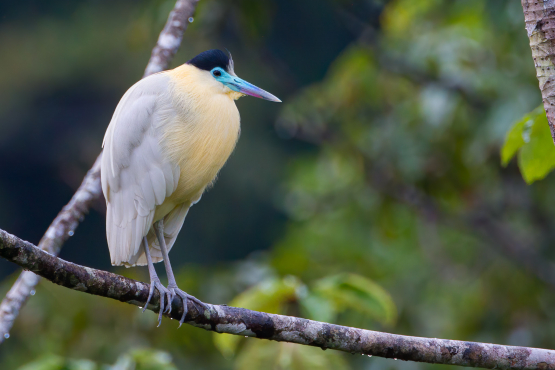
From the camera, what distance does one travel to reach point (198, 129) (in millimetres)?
2703

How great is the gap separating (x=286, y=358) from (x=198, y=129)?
3.54 ft

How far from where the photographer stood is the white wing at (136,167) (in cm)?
267

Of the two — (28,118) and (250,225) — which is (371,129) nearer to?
(250,225)

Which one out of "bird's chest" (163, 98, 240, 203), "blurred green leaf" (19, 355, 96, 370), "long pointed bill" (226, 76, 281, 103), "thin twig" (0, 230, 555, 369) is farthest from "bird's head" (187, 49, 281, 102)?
"blurred green leaf" (19, 355, 96, 370)

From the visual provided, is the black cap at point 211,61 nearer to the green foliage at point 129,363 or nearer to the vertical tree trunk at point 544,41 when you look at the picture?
the green foliage at point 129,363

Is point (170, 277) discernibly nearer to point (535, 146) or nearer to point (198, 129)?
point (198, 129)

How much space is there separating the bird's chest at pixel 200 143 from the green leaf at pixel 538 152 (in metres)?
1.30

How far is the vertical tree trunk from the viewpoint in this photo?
69.0 inches

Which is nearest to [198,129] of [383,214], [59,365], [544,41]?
[59,365]

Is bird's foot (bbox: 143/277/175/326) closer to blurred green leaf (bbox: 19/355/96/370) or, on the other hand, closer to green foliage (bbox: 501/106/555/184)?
blurred green leaf (bbox: 19/355/96/370)

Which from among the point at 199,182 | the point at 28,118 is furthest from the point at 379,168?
the point at 28,118

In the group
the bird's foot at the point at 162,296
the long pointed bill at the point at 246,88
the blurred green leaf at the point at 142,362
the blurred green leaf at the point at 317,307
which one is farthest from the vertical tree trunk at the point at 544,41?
the blurred green leaf at the point at 142,362

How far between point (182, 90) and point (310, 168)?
3.04 meters

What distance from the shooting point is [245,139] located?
41.2 ft
